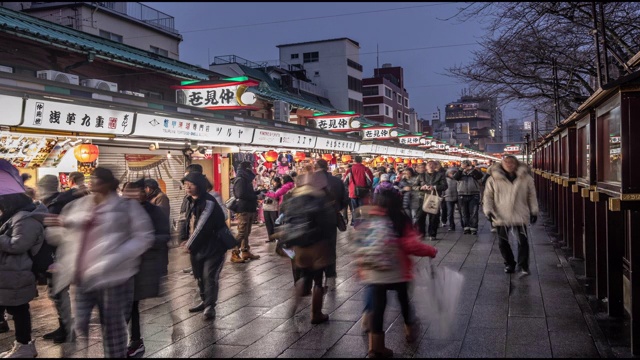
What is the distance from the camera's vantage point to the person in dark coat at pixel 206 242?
667cm

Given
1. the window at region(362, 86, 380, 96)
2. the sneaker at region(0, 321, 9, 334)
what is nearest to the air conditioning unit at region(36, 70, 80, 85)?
the sneaker at region(0, 321, 9, 334)

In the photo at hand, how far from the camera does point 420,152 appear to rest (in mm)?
36500

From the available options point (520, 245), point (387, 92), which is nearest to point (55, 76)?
point (520, 245)

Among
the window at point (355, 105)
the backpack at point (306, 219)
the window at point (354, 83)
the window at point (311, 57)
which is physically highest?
the window at point (311, 57)

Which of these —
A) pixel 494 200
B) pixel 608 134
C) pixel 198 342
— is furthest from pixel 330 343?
pixel 494 200

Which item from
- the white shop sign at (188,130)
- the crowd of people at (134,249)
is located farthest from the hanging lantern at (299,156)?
the crowd of people at (134,249)

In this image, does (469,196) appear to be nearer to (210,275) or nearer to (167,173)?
(167,173)

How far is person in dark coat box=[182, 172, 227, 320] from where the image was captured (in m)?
6.67

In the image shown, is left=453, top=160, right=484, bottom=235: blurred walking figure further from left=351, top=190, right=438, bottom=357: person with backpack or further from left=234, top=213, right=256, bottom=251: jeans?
left=351, top=190, right=438, bottom=357: person with backpack

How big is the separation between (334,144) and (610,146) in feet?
45.4

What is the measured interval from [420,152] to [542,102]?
16276 millimetres

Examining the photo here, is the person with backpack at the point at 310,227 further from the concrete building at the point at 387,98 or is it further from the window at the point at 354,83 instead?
the concrete building at the point at 387,98

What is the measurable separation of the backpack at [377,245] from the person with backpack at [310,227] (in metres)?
0.89

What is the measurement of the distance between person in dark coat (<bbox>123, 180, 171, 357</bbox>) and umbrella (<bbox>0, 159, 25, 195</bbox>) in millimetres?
1330
